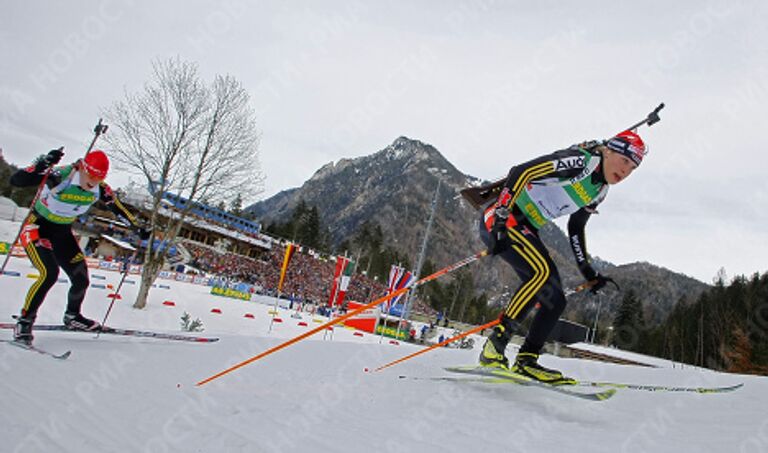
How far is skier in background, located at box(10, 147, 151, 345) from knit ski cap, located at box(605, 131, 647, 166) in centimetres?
487

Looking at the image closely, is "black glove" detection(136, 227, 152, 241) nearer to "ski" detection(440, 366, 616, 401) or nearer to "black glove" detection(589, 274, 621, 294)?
"ski" detection(440, 366, 616, 401)

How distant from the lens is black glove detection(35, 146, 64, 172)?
12.9 ft

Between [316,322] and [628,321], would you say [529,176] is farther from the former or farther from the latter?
[628,321]

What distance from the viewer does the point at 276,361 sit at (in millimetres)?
4293

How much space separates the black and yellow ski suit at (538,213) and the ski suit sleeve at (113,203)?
12.8 ft

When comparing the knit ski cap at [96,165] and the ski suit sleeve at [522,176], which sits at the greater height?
the ski suit sleeve at [522,176]

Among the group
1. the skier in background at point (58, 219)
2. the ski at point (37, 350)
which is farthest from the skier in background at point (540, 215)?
the skier in background at point (58, 219)

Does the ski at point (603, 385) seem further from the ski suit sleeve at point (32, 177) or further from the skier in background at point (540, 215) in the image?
the ski suit sleeve at point (32, 177)

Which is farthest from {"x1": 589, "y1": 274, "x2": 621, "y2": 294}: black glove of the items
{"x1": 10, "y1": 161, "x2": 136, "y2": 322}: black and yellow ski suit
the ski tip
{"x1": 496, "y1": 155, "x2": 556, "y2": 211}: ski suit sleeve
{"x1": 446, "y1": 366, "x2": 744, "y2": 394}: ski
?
{"x1": 10, "y1": 161, "x2": 136, "y2": 322}: black and yellow ski suit

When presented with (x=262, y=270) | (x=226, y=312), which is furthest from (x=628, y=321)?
(x=226, y=312)

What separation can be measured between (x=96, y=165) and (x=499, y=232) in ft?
12.8

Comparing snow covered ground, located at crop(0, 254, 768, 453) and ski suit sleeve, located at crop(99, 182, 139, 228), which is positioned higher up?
ski suit sleeve, located at crop(99, 182, 139, 228)

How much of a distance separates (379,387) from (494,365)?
3.29 feet

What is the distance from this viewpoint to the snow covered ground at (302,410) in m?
1.94
